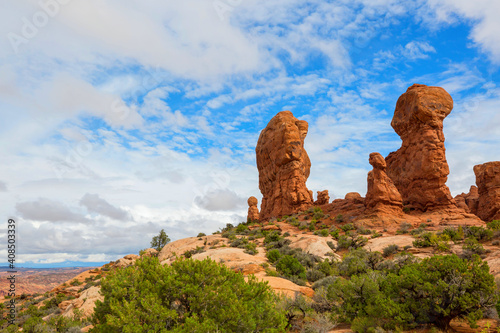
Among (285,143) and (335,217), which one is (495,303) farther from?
(285,143)

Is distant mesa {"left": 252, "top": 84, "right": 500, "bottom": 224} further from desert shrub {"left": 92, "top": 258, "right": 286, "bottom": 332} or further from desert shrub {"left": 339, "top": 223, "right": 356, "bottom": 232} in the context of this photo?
desert shrub {"left": 92, "top": 258, "right": 286, "bottom": 332}

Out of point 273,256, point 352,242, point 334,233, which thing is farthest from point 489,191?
point 273,256

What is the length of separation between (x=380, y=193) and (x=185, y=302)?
104 feet

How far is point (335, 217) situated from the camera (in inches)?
1590

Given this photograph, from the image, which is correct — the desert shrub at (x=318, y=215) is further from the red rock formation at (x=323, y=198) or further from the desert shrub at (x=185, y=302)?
the desert shrub at (x=185, y=302)

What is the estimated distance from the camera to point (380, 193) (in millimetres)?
35188

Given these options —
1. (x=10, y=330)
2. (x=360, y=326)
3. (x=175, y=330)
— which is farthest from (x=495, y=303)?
(x=10, y=330)

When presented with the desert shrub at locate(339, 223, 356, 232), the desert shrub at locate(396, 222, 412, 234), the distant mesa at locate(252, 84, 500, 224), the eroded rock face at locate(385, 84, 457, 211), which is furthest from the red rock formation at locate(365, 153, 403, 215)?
the eroded rock face at locate(385, 84, 457, 211)

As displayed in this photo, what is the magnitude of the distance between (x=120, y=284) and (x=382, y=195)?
32579 mm

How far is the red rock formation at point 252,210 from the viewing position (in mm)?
56247

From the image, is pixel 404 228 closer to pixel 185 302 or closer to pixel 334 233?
pixel 334 233

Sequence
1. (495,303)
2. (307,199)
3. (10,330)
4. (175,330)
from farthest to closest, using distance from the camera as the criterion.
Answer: (307,199), (10,330), (495,303), (175,330)

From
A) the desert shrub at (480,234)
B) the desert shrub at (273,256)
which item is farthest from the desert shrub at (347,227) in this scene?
the desert shrub at (273,256)

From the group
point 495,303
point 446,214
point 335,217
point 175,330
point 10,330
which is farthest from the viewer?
point 335,217
